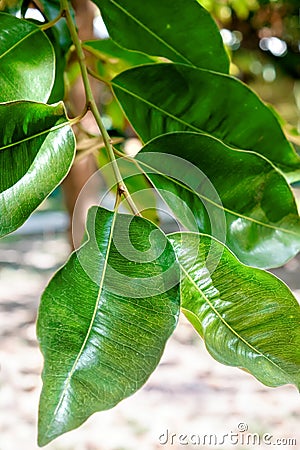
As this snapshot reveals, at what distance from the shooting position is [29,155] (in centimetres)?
26

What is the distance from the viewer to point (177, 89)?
34cm

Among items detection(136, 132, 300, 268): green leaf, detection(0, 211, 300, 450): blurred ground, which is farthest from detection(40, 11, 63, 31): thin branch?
detection(0, 211, 300, 450): blurred ground

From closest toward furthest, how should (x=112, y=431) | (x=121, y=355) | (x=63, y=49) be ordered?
(x=121, y=355)
(x=63, y=49)
(x=112, y=431)

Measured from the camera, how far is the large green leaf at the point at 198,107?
1.10 feet

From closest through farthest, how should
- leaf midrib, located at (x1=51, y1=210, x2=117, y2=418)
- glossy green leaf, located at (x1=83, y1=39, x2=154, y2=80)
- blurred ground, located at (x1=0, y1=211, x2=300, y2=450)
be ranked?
leaf midrib, located at (x1=51, y1=210, x2=117, y2=418) → glossy green leaf, located at (x1=83, y1=39, x2=154, y2=80) → blurred ground, located at (x1=0, y1=211, x2=300, y2=450)

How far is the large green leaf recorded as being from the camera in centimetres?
33

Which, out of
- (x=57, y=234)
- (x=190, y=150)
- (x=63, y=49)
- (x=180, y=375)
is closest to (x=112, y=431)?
(x=180, y=375)

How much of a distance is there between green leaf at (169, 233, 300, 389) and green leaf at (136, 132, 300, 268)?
0.12 feet

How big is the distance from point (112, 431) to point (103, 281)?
4.50ft

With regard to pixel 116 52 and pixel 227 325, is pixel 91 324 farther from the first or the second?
pixel 116 52

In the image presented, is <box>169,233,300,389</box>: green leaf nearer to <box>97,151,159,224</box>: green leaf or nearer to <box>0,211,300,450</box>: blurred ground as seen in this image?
<box>97,151,159,224</box>: green leaf

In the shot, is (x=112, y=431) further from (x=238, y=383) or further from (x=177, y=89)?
(x=177, y=89)

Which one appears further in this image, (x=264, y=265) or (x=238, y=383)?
(x=238, y=383)

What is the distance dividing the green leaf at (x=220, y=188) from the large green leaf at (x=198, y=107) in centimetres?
5
